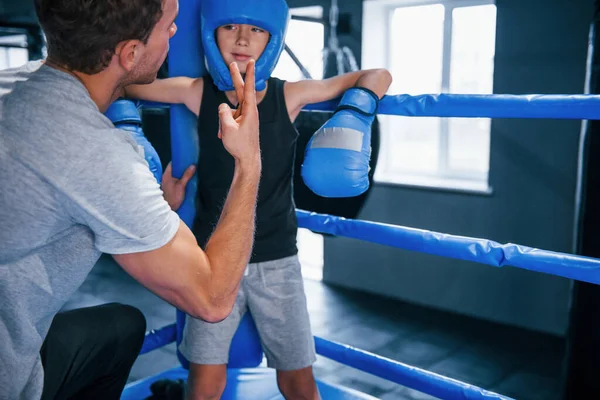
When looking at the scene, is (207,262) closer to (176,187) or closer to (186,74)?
(176,187)

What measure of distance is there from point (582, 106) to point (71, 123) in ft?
2.92

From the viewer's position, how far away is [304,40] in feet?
12.8

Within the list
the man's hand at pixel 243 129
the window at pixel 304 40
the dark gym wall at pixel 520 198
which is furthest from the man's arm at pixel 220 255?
the window at pixel 304 40

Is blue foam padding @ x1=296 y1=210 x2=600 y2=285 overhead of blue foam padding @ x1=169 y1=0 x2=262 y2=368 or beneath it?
beneath

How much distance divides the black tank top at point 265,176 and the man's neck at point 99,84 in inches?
16.1

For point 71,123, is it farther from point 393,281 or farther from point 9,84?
point 393,281

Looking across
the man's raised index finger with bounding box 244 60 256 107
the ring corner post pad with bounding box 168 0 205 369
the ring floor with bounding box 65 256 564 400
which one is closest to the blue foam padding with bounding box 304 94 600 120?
the man's raised index finger with bounding box 244 60 256 107

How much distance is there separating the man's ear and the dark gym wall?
2457mm

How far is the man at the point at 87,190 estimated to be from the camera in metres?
0.81

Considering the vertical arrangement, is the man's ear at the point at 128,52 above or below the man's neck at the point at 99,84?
above

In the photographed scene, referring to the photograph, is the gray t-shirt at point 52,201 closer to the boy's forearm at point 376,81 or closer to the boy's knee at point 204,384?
the boy's knee at point 204,384

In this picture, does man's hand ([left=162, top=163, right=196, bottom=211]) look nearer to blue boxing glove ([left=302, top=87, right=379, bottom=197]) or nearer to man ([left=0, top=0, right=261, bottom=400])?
blue boxing glove ([left=302, top=87, right=379, bottom=197])

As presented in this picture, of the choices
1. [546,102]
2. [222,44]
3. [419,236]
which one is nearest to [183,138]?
[222,44]

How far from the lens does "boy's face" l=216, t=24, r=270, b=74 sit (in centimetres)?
131
